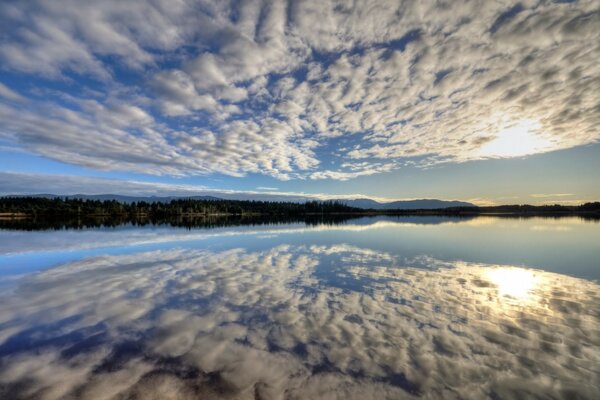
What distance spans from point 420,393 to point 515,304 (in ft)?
32.1

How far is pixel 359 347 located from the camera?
916 cm

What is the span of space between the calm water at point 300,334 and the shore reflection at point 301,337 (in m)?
0.05

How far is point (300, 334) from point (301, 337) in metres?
Result: 0.27

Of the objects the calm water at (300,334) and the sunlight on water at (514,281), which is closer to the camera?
the calm water at (300,334)

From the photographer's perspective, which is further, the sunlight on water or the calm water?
the sunlight on water

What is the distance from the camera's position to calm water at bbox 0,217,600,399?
281 inches

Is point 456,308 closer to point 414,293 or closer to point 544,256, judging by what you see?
point 414,293

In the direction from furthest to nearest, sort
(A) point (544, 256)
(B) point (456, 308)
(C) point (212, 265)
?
1. (A) point (544, 256)
2. (C) point (212, 265)
3. (B) point (456, 308)

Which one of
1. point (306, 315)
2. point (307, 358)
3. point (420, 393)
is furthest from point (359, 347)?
point (306, 315)

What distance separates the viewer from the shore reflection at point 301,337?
7.14 meters

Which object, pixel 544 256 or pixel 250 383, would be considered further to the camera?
pixel 544 256

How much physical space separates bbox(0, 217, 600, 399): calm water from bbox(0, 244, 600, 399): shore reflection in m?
0.05

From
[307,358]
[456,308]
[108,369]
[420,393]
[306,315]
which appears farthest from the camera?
[456,308]

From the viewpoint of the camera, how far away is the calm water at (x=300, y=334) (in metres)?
7.15
